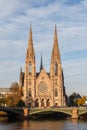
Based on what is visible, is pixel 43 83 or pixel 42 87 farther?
pixel 43 83

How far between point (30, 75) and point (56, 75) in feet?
36.4

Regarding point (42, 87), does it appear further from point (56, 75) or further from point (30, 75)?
point (56, 75)

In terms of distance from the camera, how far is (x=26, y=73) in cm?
17000

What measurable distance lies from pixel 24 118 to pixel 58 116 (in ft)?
70.3

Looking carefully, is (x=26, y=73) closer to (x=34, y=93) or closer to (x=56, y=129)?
(x=34, y=93)

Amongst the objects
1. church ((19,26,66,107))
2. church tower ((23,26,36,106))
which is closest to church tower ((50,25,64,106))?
church ((19,26,66,107))

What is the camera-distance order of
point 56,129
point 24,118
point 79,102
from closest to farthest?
point 56,129 → point 24,118 → point 79,102

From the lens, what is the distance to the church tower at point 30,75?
547ft

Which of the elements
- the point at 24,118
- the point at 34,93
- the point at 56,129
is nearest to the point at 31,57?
the point at 34,93

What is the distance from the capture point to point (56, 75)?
17050cm

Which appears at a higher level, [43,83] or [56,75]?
[56,75]

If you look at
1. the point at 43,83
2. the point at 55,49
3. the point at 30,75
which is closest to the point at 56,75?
the point at 43,83

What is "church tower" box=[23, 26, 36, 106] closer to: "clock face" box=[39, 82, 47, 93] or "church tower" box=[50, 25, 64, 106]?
"clock face" box=[39, 82, 47, 93]

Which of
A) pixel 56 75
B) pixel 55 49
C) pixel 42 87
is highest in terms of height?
pixel 55 49
